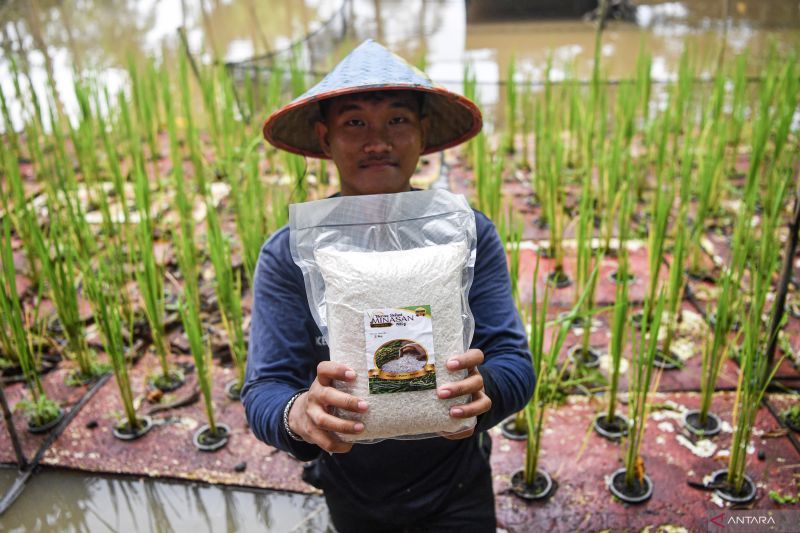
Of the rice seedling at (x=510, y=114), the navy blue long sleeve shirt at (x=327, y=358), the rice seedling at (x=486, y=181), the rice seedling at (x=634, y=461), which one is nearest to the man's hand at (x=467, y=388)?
the navy blue long sleeve shirt at (x=327, y=358)

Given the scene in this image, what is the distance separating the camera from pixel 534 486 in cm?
165

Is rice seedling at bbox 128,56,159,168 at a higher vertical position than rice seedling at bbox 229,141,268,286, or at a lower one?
higher

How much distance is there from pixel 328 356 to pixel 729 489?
1.03 metres

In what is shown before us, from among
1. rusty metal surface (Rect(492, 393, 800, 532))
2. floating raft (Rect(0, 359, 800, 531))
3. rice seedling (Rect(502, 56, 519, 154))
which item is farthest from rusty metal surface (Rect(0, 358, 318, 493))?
rice seedling (Rect(502, 56, 519, 154))

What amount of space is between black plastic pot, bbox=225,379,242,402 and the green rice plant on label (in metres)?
0.47

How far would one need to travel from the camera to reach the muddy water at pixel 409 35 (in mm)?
5086

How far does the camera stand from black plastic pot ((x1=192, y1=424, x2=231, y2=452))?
1817 mm

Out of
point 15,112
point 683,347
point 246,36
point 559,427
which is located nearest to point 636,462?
point 559,427

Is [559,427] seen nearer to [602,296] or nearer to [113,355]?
[602,296]

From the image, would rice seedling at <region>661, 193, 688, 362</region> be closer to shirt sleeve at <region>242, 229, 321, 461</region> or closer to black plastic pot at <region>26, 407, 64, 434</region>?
shirt sleeve at <region>242, 229, 321, 461</region>

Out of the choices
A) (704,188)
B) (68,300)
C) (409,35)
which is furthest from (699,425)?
(409,35)

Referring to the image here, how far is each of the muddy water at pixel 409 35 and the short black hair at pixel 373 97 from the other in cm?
236

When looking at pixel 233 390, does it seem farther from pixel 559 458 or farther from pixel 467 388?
pixel 467 388

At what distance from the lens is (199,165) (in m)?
2.93
